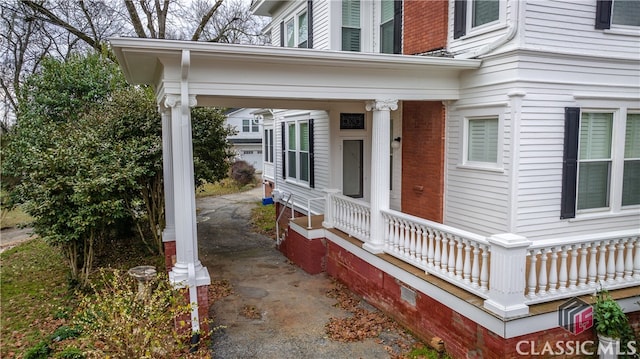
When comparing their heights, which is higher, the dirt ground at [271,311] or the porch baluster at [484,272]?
the porch baluster at [484,272]

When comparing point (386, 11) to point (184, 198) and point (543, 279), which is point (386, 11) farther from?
point (543, 279)

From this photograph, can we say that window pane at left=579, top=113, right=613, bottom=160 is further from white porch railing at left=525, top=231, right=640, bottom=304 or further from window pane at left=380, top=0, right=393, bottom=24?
window pane at left=380, top=0, right=393, bottom=24

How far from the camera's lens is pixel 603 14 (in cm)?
647

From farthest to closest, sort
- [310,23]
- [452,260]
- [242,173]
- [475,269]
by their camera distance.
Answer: [242,173] < [310,23] < [452,260] < [475,269]

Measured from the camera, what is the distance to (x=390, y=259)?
21.9 feet

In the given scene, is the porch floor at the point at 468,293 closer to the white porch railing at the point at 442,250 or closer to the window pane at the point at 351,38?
the white porch railing at the point at 442,250

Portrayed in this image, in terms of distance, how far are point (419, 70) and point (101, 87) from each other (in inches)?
406

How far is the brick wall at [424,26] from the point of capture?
7578 mm

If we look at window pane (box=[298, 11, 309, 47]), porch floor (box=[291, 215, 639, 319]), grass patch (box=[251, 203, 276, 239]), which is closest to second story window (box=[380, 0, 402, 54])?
window pane (box=[298, 11, 309, 47])

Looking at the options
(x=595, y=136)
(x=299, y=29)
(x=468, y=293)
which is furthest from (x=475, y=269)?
(x=299, y=29)

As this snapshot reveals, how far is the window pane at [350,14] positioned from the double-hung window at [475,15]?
3.17m

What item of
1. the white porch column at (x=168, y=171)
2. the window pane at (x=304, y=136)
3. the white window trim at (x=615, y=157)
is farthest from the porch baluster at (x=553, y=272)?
the window pane at (x=304, y=136)

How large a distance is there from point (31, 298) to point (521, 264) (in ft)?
29.9

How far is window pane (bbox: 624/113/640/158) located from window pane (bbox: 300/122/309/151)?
753 cm
